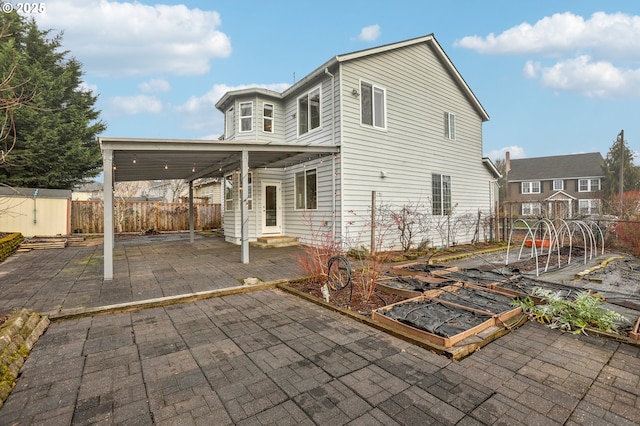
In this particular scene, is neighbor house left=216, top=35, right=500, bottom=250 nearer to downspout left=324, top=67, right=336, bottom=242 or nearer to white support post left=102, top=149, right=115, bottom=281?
downspout left=324, top=67, right=336, bottom=242

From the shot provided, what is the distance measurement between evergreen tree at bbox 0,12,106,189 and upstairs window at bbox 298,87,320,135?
11.9 m

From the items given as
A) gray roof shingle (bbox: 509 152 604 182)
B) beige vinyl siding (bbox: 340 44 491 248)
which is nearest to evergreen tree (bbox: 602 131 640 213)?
gray roof shingle (bbox: 509 152 604 182)

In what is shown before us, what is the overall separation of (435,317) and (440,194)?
30.7 ft

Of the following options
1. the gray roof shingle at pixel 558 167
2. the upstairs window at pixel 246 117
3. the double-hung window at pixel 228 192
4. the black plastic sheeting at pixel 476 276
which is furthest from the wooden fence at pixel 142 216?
the gray roof shingle at pixel 558 167

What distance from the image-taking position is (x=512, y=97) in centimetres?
2173

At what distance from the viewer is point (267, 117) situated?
1211cm

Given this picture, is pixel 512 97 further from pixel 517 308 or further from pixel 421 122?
pixel 517 308

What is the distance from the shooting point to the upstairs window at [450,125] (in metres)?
12.7

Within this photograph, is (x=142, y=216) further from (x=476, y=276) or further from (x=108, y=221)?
(x=476, y=276)

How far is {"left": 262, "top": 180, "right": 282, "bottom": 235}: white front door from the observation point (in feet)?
38.6

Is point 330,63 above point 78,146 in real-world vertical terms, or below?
above

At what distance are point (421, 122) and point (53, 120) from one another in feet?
56.9

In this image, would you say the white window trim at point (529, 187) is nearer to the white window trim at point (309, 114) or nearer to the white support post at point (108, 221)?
the white window trim at point (309, 114)

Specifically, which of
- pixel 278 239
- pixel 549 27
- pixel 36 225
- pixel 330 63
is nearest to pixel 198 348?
pixel 278 239
